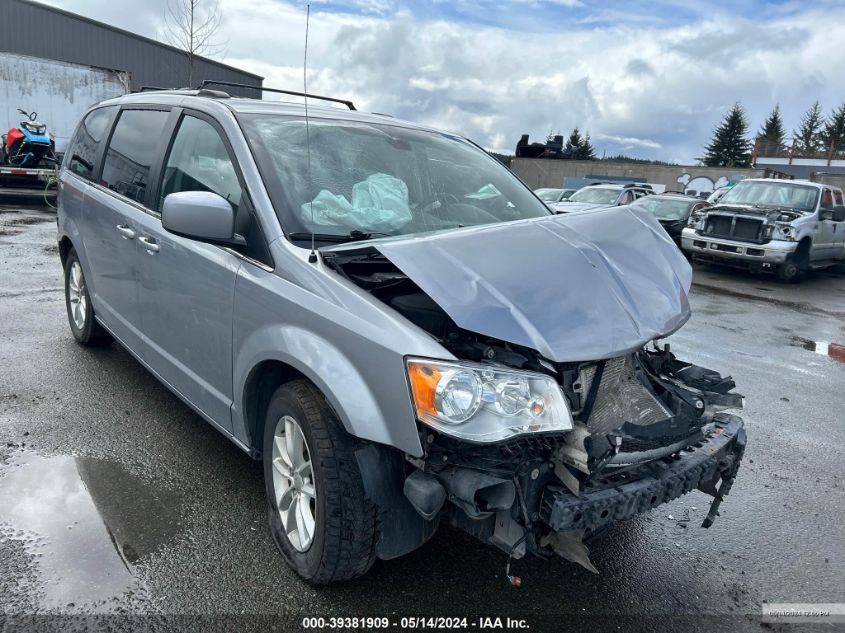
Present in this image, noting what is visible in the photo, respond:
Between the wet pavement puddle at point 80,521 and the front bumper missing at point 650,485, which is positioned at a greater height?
the front bumper missing at point 650,485

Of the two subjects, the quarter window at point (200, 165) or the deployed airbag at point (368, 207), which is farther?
A: the quarter window at point (200, 165)

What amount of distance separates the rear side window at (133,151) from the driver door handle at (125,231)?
181mm

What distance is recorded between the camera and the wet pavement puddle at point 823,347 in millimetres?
7329

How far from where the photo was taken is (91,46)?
2983 cm

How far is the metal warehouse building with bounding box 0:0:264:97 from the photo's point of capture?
27.0 metres

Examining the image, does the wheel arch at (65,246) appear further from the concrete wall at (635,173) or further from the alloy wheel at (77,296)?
the concrete wall at (635,173)

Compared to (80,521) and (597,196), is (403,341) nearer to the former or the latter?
(80,521)

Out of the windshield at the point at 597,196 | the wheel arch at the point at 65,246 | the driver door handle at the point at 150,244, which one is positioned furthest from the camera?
the windshield at the point at 597,196

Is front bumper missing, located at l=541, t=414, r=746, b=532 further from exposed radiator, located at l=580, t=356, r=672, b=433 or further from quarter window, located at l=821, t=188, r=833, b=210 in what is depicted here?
quarter window, located at l=821, t=188, r=833, b=210

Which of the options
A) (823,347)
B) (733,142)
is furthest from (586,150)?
(823,347)

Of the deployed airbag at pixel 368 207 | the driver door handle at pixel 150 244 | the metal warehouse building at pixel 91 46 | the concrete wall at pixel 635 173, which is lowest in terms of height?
the driver door handle at pixel 150 244

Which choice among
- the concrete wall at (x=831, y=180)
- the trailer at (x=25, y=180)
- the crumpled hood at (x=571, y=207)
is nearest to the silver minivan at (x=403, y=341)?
the crumpled hood at (x=571, y=207)

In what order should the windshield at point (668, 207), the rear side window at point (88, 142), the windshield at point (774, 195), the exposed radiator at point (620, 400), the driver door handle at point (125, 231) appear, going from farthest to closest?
1. the windshield at point (668, 207)
2. the windshield at point (774, 195)
3. the rear side window at point (88, 142)
4. the driver door handle at point (125, 231)
5. the exposed radiator at point (620, 400)

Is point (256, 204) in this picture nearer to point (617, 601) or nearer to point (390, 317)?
point (390, 317)
